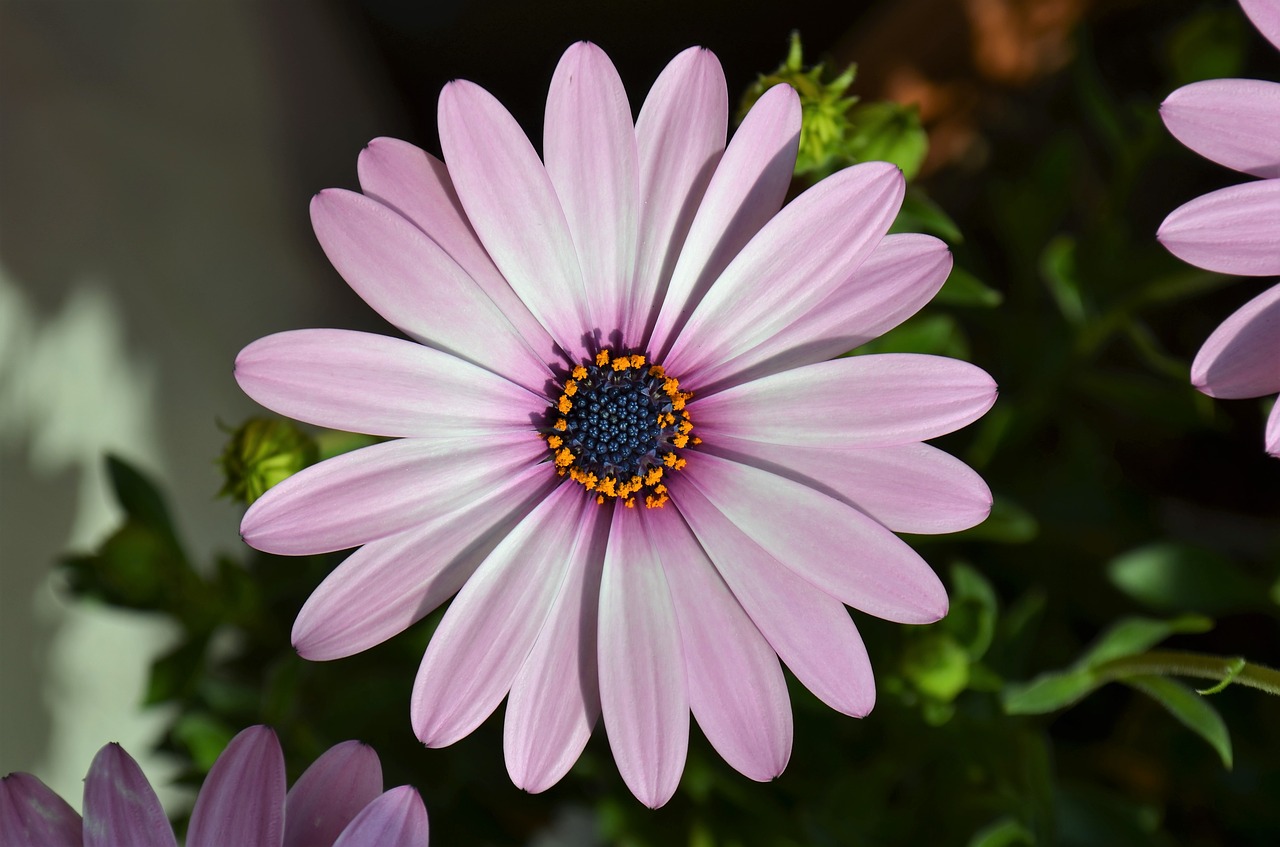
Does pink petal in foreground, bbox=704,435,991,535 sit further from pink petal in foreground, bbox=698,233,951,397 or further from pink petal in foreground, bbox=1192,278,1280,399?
pink petal in foreground, bbox=1192,278,1280,399

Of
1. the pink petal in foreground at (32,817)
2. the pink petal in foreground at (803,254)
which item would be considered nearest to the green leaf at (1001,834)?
the pink petal in foreground at (803,254)

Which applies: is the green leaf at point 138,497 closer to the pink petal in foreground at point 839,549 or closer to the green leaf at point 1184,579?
the pink petal in foreground at point 839,549

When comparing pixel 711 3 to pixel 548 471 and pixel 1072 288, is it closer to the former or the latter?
pixel 1072 288

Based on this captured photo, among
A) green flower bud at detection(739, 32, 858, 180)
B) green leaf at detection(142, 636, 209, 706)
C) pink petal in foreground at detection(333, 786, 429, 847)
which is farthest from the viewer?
green leaf at detection(142, 636, 209, 706)

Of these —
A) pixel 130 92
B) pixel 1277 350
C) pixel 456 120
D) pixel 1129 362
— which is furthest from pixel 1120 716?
pixel 130 92

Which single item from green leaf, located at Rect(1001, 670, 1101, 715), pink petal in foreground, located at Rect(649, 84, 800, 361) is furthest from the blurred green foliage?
pink petal in foreground, located at Rect(649, 84, 800, 361)

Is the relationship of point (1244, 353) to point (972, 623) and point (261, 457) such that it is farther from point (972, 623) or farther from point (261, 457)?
point (261, 457)

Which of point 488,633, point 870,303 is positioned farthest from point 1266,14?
point 488,633
